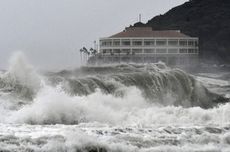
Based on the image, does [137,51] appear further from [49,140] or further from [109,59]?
[49,140]

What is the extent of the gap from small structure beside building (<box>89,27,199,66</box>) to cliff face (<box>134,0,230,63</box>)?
12.1 m

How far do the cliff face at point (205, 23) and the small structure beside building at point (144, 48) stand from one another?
39.8 ft

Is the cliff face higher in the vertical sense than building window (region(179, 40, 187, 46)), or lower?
higher

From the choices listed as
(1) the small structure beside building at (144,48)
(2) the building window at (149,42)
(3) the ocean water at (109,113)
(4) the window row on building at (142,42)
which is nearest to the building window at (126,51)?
(1) the small structure beside building at (144,48)

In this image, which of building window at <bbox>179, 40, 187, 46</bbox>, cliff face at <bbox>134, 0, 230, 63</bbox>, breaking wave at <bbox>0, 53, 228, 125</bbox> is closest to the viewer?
breaking wave at <bbox>0, 53, 228, 125</bbox>

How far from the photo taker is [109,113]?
894 inches

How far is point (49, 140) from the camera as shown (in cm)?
1517

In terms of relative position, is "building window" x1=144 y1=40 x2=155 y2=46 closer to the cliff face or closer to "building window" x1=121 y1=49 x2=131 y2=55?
"building window" x1=121 y1=49 x2=131 y2=55

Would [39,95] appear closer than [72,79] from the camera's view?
Yes

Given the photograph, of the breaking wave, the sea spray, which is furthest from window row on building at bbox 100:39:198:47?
the sea spray

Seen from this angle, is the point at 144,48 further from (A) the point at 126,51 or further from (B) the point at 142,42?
(A) the point at 126,51

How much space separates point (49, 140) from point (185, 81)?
18659mm

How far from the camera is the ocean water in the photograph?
15.6m

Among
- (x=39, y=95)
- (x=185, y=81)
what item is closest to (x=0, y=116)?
(x=39, y=95)
